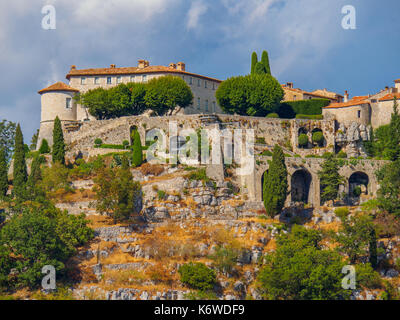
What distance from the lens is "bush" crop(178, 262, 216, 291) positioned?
183ft

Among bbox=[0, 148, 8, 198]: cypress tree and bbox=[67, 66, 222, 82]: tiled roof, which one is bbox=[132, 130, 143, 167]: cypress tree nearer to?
bbox=[0, 148, 8, 198]: cypress tree

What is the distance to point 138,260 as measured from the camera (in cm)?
5897

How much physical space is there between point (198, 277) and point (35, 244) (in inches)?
508

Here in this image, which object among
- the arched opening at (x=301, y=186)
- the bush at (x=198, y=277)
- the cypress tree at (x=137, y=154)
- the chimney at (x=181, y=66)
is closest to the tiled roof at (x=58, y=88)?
the chimney at (x=181, y=66)

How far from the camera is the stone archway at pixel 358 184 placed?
72750 millimetres

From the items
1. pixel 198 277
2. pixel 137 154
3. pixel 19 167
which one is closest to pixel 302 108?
pixel 137 154

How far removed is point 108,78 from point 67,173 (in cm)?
2632

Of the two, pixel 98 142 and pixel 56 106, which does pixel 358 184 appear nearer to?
pixel 98 142

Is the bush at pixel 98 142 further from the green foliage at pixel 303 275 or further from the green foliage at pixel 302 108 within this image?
the green foliage at pixel 303 275

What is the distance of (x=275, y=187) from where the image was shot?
213 ft

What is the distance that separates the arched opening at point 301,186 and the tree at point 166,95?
867 inches

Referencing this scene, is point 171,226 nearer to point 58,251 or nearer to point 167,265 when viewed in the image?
point 167,265

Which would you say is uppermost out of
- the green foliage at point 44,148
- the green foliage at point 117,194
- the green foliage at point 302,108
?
the green foliage at point 302,108
